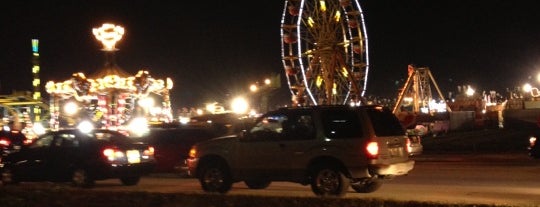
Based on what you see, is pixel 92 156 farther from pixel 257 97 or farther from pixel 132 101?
pixel 257 97

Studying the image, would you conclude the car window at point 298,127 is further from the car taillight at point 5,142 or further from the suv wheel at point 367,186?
the car taillight at point 5,142

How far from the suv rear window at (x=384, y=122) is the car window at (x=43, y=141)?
7.82 meters

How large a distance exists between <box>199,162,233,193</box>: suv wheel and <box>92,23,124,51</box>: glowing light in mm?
30391

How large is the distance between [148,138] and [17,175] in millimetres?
3909

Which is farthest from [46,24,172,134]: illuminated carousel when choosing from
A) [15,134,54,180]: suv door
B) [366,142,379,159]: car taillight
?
[366,142,379,159]: car taillight

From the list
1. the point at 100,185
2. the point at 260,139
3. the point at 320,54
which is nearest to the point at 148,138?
the point at 100,185

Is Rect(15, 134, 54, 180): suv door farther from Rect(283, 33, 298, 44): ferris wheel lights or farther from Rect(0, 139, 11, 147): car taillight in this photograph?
Rect(283, 33, 298, 44): ferris wheel lights

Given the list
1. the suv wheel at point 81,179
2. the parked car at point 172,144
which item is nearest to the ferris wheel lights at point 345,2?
the parked car at point 172,144

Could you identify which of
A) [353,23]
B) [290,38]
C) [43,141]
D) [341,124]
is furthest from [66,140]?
[353,23]

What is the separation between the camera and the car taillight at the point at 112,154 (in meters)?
17.1

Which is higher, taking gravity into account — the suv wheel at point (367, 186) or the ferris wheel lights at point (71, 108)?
the ferris wheel lights at point (71, 108)

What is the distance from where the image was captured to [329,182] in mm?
13992

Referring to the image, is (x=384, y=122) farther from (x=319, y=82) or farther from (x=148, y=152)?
(x=319, y=82)

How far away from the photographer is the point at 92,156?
17.1 m
